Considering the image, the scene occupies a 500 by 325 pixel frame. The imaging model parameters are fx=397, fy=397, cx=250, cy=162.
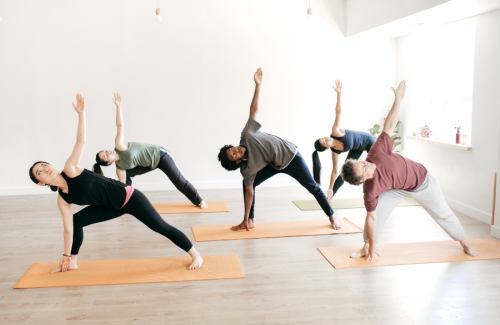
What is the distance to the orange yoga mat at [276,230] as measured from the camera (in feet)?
12.1

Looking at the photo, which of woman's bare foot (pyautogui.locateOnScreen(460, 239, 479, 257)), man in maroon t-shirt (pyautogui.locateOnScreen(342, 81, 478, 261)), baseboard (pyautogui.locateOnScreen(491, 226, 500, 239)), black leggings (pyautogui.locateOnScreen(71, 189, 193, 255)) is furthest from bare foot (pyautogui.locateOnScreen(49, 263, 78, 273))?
baseboard (pyautogui.locateOnScreen(491, 226, 500, 239))

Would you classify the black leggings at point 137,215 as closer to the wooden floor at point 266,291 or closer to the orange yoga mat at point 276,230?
the wooden floor at point 266,291

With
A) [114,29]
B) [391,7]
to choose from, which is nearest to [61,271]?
[114,29]

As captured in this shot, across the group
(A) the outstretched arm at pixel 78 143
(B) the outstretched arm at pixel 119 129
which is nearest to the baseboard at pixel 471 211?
(B) the outstretched arm at pixel 119 129

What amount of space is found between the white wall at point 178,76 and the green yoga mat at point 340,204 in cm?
62

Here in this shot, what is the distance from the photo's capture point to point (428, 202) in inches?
120

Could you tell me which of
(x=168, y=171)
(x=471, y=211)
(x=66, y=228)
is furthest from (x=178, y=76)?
(x=471, y=211)

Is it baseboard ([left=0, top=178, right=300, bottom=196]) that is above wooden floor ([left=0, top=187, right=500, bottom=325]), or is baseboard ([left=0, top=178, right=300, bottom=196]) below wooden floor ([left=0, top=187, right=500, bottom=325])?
above

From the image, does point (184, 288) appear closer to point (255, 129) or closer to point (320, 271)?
point (320, 271)

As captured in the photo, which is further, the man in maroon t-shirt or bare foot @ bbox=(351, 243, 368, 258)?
bare foot @ bbox=(351, 243, 368, 258)

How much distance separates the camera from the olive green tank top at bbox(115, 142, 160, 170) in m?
4.14

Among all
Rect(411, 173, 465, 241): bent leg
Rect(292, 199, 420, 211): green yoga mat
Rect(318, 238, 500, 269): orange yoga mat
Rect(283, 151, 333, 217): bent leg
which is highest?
Rect(283, 151, 333, 217): bent leg

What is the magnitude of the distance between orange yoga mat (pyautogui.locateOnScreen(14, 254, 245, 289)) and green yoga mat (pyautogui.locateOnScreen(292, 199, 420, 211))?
179cm

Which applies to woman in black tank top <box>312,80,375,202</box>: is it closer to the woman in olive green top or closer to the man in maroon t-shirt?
the man in maroon t-shirt
